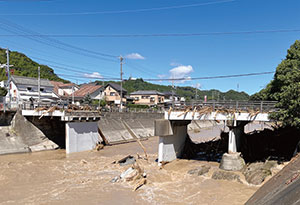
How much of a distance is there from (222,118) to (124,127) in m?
22.2

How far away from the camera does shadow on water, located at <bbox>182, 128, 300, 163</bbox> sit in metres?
21.1

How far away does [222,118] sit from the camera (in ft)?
59.5

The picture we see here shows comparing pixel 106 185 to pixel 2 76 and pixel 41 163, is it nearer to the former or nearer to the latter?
pixel 41 163

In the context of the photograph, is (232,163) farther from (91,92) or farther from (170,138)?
(91,92)

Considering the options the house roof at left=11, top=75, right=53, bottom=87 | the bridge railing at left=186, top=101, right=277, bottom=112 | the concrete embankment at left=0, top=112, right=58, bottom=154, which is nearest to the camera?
the bridge railing at left=186, top=101, right=277, bottom=112

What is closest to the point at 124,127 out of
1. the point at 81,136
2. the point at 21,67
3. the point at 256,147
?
the point at 81,136

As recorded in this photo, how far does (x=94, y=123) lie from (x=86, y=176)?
12.3 meters

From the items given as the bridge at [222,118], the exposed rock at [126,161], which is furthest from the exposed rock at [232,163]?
the exposed rock at [126,161]

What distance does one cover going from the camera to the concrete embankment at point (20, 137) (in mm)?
23625

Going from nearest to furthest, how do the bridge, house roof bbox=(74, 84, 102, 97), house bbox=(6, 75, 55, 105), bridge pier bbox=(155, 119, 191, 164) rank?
the bridge < bridge pier bbox=(155, 119, 191, 164) < house bbox=(6, 75, 55, 105) < house roof bbox=(74, 84, 102, 97)

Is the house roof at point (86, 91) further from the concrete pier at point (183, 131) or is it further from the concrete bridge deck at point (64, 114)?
the concrete pier at point (183, 131)

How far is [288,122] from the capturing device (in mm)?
14398

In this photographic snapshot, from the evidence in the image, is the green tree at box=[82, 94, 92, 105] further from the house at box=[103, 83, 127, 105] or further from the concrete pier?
the concrete pier

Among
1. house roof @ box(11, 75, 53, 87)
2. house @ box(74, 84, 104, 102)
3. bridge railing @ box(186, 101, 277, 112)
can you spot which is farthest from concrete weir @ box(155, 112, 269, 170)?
house @ box(74, 84, 104, 102)
